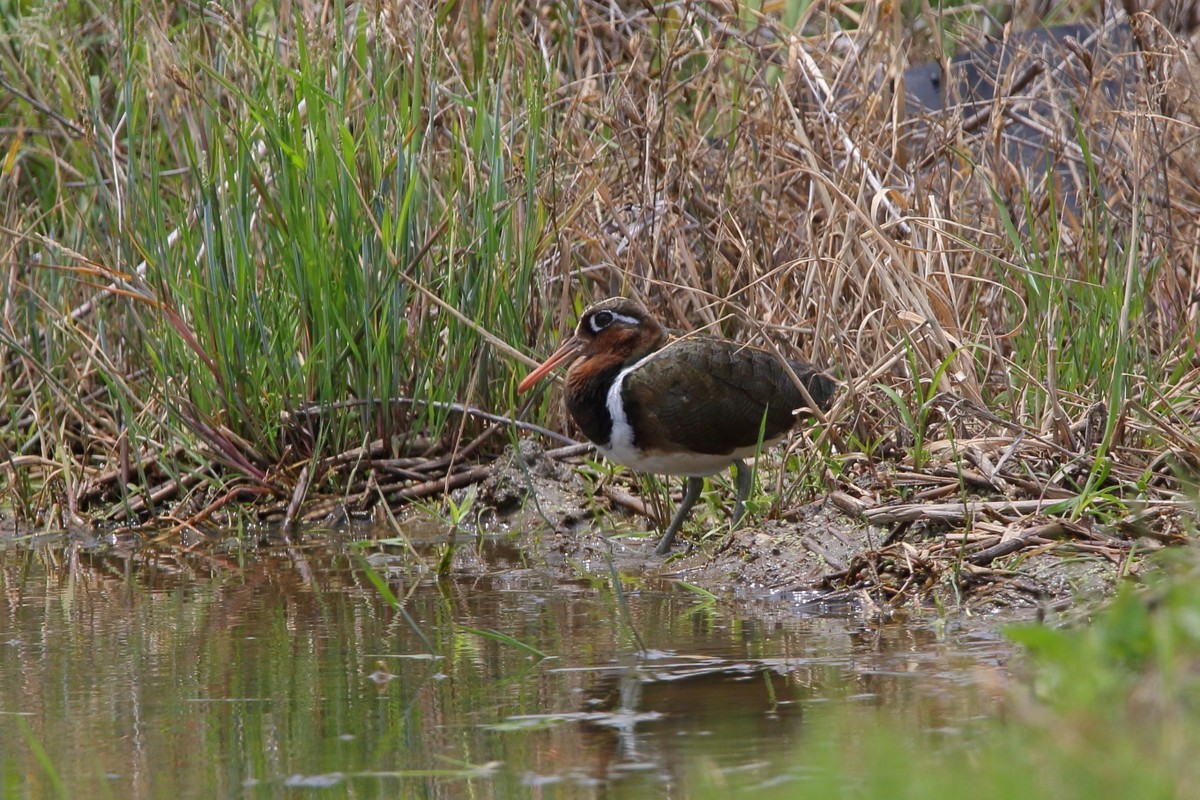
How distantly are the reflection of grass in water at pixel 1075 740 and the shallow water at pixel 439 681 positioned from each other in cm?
18

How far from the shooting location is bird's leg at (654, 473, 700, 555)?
17.6 feet

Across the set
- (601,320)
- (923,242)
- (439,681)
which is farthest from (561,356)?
(439,681)

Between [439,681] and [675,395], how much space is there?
176cm

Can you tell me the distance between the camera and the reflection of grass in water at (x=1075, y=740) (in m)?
2.03

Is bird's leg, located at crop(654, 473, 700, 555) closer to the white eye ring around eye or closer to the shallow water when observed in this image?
the shallow water

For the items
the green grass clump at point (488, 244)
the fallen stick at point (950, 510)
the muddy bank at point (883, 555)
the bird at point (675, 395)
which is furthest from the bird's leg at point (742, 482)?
the fallen stick at point (950, 510)

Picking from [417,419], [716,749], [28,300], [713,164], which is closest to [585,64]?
[713,164]

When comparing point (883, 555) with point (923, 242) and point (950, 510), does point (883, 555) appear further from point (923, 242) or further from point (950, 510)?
point (923, 242)

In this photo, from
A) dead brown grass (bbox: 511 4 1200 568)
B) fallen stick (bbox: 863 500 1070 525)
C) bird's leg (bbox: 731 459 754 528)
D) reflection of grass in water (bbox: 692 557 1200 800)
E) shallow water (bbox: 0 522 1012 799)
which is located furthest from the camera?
bird's leg (bbox: 731 459 754 528)

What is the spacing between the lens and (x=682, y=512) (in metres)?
5.42

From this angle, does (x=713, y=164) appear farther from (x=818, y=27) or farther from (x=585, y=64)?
(x=818, y=27)

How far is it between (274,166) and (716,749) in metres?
3.36

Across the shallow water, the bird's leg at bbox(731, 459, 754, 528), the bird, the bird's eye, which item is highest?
the bird's eye

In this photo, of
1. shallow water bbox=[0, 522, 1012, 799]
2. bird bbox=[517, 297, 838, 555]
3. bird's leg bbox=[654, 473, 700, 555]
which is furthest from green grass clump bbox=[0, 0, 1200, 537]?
A: shallow water bbox=[0, 522, 1012, 799]
